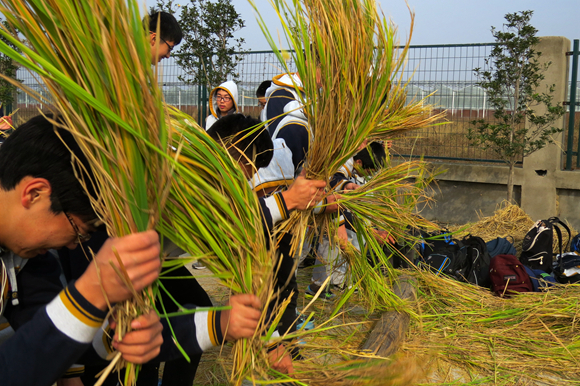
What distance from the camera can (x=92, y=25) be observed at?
2.70 ft

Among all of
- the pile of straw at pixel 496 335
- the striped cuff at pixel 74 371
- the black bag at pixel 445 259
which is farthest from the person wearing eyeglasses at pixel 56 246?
the black bag at pixel 445 259

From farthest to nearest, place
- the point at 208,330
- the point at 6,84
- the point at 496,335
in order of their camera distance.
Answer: the point at 6,84
the point at 496,335
the point at 208,330

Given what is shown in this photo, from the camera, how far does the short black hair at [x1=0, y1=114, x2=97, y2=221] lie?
0.98m

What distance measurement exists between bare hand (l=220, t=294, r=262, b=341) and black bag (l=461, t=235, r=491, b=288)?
115 inches

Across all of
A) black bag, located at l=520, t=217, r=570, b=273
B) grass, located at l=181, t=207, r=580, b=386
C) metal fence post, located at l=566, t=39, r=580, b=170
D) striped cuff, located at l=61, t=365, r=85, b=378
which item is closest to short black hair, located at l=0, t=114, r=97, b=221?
striped cuff, located at l=61, t=365, r=85, b=378

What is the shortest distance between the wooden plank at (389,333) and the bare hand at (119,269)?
4.86 ft

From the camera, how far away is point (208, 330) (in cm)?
117

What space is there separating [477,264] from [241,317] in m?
3.05

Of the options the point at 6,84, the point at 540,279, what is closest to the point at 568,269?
the point at 540,279

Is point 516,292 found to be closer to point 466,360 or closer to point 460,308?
point 460,308

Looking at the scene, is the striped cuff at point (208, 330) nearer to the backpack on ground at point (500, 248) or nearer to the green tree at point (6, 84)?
the backpack on ground at point (500, 248)

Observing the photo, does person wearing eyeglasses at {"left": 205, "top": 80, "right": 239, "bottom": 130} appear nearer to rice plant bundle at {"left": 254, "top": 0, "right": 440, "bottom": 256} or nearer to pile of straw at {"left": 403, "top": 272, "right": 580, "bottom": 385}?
pile of straw at {"left": 403, "top": 272, "right": 580, "bottom": 385}

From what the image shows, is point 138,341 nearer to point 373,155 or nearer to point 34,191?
point 34,191

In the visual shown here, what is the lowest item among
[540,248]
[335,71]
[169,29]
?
[540,248]
